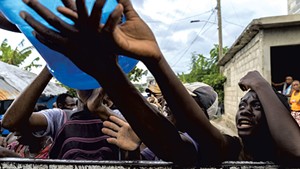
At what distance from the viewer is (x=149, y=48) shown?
1024 mm

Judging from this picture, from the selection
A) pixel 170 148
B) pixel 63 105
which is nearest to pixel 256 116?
pixel 170 148

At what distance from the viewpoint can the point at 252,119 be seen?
1.63 metres

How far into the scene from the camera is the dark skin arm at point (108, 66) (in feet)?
2.92

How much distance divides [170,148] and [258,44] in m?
6.66

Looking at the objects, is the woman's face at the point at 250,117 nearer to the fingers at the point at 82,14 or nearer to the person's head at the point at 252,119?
the person's head at the point at 252,119

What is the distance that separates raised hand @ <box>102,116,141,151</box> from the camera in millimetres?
1396

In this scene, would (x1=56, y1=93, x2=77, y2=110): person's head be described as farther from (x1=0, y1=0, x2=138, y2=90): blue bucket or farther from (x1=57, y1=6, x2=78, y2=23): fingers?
(x1=57, y1=6, x2=78, y2=23): fingers

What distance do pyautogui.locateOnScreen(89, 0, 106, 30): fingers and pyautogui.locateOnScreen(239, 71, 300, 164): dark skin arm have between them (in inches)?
31.8

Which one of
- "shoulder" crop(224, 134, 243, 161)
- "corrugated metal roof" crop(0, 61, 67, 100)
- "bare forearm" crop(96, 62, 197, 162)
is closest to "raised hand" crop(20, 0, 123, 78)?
"bare forearm" crop(96, 62, 197, 162)

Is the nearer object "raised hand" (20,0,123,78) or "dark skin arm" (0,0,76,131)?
"raised hand" (20,0,123,78)

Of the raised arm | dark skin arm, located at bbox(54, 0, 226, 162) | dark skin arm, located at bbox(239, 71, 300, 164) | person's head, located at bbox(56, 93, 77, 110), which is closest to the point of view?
dark skin arm, located at bbox(54, 0, 226, 162)

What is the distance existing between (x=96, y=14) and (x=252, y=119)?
0.98 m

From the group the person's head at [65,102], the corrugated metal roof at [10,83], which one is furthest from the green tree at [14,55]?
the person's head at [65,102]

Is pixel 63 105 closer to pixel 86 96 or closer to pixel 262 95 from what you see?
pixel 86 96
